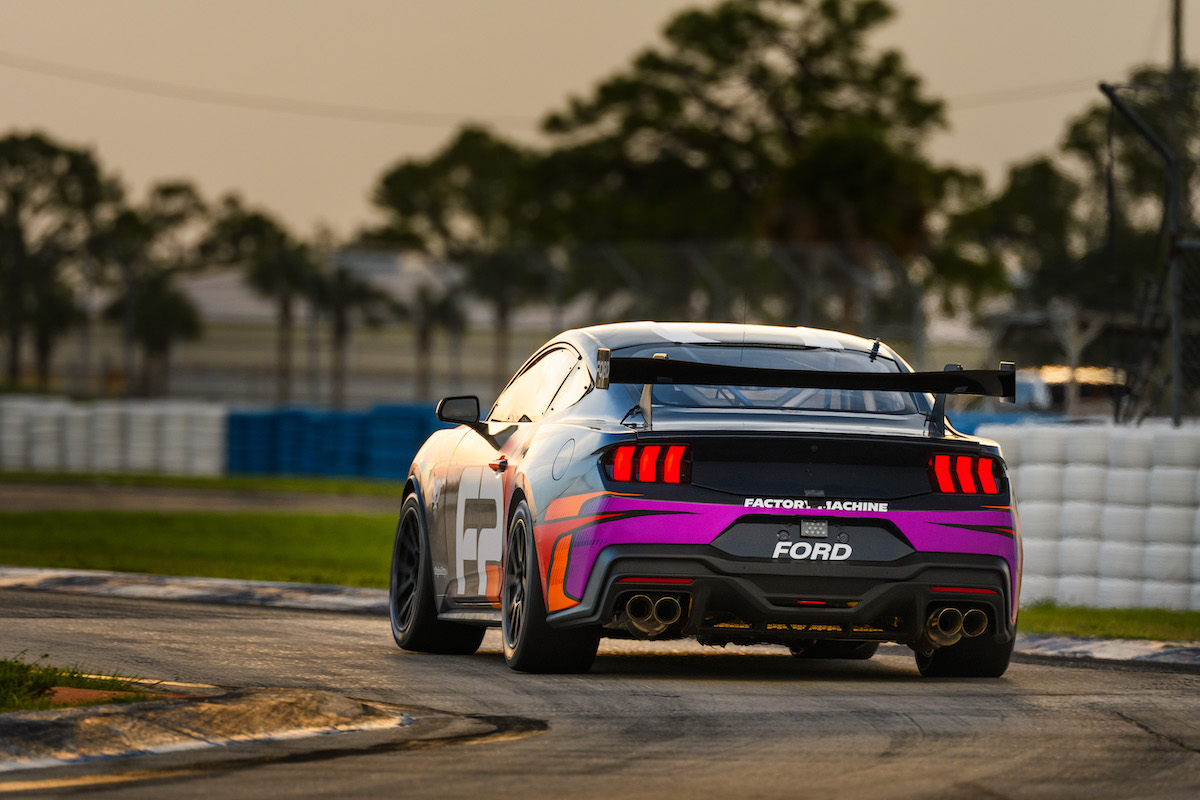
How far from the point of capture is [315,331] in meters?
36.8

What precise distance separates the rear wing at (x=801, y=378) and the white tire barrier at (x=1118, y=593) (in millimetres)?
3816

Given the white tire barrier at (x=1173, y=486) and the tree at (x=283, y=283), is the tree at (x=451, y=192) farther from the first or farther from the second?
the white tire barrier at (x=1173, y=486)

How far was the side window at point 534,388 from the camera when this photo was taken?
28.5 ft

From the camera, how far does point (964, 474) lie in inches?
305

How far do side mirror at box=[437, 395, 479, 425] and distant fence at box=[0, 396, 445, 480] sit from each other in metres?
22.4

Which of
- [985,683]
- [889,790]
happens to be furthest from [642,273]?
[889,790]

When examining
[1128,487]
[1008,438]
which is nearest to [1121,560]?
[1128,487]

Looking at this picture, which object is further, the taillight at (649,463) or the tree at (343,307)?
the tree at (343,307)

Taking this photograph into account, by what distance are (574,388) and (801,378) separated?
1051 millimetres

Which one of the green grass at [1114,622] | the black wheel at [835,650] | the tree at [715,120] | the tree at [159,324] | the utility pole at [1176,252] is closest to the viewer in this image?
the black wheel at [835,650]

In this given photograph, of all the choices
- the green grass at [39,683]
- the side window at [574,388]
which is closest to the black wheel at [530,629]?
the side window at [574,388]

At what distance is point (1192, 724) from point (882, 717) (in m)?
1.13

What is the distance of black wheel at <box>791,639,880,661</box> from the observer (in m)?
9.33

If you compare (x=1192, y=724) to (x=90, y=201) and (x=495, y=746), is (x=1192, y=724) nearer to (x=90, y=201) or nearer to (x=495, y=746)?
(x=495, y=746)
